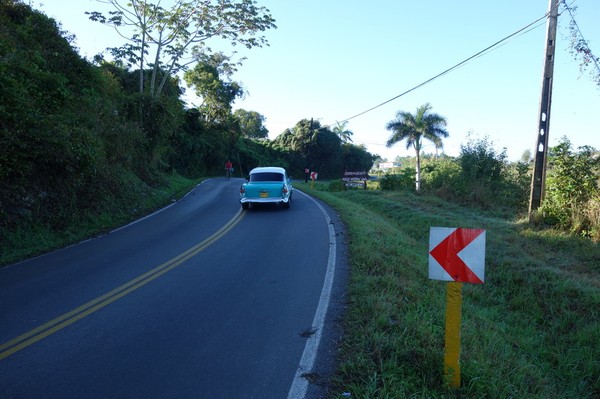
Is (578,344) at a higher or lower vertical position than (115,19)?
lower

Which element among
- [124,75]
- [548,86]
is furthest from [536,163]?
[124,75]

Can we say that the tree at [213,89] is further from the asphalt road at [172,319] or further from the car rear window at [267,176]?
the asphalt road at [172,319]

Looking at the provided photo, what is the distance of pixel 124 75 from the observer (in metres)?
32.5

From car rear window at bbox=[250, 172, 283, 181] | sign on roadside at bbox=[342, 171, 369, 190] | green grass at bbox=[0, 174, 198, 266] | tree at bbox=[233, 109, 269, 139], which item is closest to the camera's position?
green grass at bbox=[0, 174, 198, 266]

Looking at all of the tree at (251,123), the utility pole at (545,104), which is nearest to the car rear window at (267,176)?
the utility pole at (545,104)

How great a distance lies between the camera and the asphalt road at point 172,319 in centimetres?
409

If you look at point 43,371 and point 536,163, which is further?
point 536,163

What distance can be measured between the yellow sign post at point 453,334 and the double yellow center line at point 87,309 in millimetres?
4418

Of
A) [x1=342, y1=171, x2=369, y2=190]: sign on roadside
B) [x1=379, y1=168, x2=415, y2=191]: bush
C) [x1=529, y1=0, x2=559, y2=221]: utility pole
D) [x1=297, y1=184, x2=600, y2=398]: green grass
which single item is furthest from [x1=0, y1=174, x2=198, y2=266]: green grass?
[x1=379, y1=168, x2=415, y2=191]: bush

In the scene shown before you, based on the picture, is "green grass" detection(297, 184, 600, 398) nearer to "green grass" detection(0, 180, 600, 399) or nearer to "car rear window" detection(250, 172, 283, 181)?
"green grass" detection(0, 180, 600, 399)

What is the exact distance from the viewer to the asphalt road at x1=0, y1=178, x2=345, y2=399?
13.4ft

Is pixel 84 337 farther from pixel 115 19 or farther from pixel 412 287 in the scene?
pixel 115 19

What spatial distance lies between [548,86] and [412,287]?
34.3 feet

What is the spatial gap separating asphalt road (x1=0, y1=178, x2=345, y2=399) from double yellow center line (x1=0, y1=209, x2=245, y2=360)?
0.06 ft
